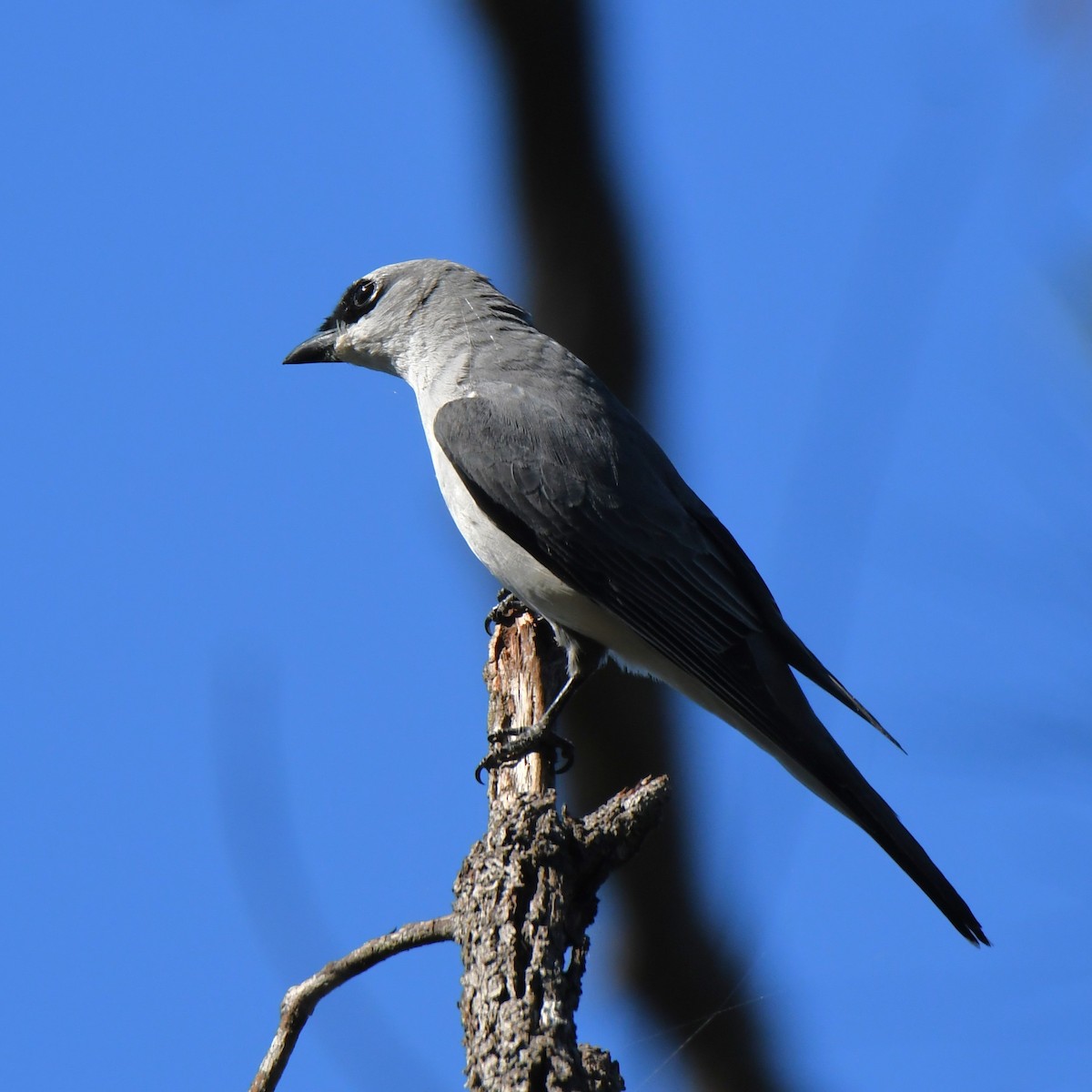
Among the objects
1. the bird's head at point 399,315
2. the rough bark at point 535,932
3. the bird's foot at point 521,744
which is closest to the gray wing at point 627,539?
the bird's foot at point 521,744

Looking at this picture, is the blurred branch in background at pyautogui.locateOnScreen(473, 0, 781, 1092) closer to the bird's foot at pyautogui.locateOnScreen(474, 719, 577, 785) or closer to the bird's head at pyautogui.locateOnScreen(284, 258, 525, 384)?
the bird's head at pyautogui.locateOnScreen(284, 258, 525, 384)

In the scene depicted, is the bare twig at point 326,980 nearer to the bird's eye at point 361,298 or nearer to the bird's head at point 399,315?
the bird's head at point 399,315

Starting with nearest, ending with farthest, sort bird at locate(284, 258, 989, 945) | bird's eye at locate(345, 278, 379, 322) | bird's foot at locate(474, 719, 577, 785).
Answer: bird's foot at locate(474, 719, 577, 785), bird at locate(284, 258, 989, 945), bird's eye at locate(345, 278, 379, 322)

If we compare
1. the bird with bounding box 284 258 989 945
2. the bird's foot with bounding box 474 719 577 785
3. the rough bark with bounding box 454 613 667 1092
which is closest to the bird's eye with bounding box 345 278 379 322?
the bird with bounding box 284 258 989 945

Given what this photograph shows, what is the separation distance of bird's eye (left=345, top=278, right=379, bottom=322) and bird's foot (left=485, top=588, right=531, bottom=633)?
1.40 metres

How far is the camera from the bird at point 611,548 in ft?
14.8

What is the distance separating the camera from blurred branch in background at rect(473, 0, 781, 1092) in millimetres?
5336

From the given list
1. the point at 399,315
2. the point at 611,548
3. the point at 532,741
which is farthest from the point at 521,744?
the point at 399,315

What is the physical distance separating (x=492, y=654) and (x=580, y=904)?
59.0 inches

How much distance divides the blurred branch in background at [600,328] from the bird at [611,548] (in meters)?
0.76

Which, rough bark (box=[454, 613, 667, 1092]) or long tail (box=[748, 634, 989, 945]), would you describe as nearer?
rough bark (box=[454, 613, 667, 1092])

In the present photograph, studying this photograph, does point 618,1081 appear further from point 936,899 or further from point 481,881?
point 936,899

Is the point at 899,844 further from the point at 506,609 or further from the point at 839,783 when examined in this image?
the point at 506,609

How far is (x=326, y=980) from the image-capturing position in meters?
3.04
